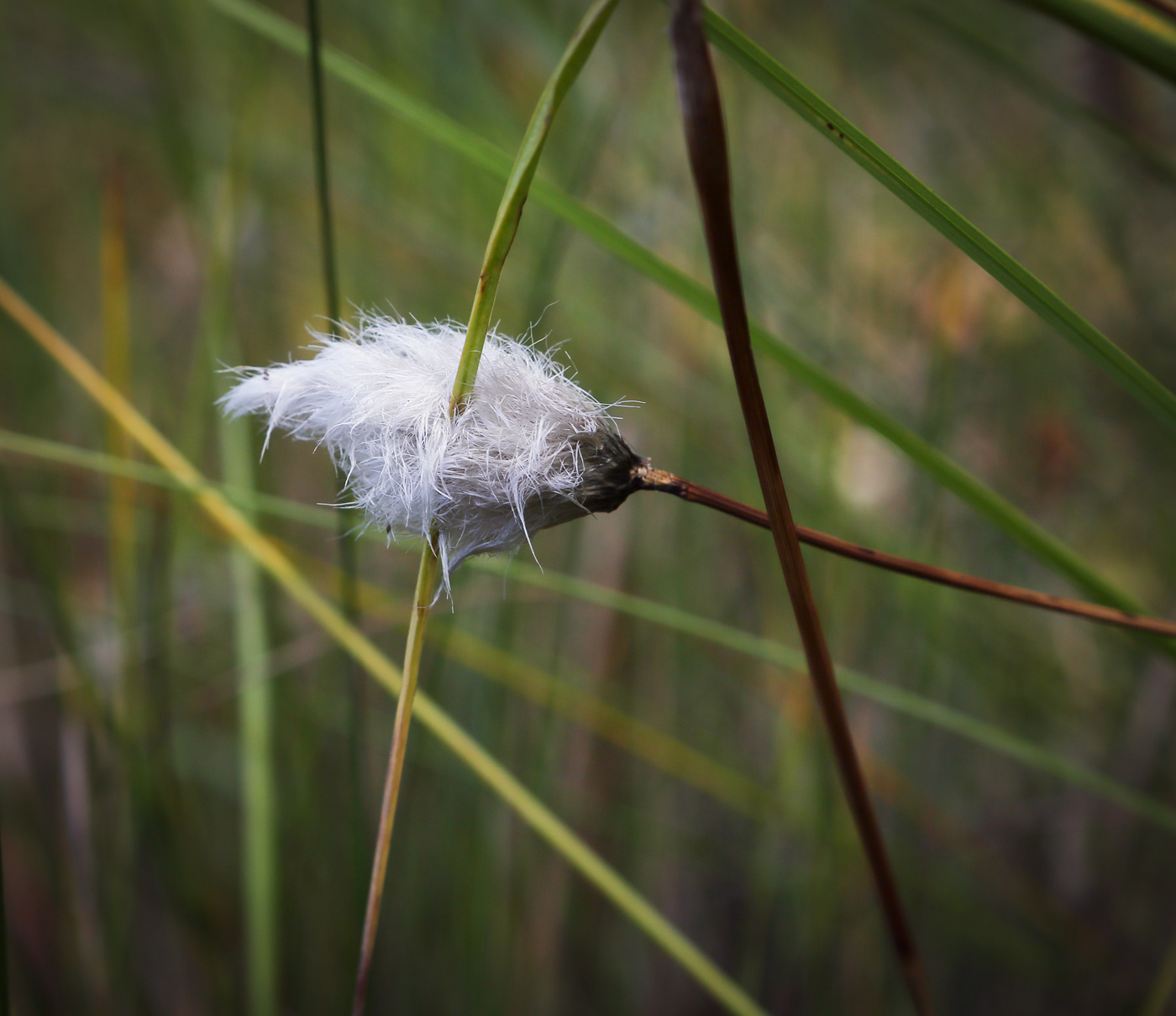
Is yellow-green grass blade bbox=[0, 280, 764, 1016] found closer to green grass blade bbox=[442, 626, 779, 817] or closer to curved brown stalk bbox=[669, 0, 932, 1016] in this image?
curved brown stalk bbox=[669, 0, 932, 1016]

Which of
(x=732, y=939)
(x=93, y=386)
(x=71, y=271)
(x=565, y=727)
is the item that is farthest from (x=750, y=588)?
(x=71, y=271)

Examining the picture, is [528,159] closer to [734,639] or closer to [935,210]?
[935,210]

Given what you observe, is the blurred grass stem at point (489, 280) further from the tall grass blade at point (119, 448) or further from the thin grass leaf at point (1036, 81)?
the tall grass blade at point (119, 448)

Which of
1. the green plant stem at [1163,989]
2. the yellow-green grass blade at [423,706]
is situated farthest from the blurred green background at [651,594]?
the green plant stem at [1163,989]

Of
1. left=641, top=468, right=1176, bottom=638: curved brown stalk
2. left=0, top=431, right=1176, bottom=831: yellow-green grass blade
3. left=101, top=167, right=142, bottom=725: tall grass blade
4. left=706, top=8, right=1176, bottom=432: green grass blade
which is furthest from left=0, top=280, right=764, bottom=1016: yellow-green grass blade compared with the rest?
left=706, top=8, right=1176, bottom=432: green grass blade

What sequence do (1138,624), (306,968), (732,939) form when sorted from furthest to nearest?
1. (732,939)
2. (306,968)
3. (1138,624)

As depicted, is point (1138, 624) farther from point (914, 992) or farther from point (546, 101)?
point (546, 101)

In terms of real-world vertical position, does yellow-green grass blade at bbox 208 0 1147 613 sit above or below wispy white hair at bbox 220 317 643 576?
above
